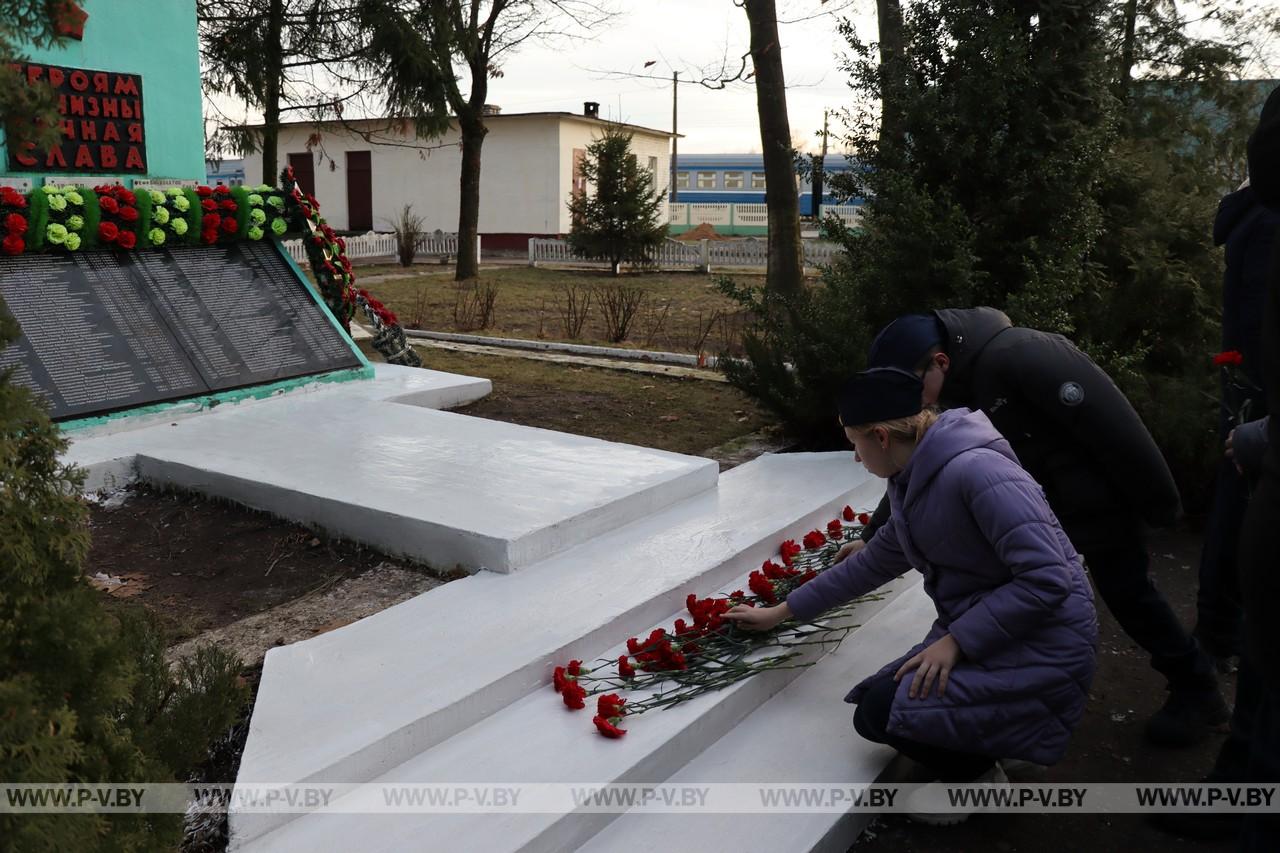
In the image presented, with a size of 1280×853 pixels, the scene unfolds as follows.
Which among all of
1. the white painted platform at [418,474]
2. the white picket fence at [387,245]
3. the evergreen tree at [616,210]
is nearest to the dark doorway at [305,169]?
the white picket fence at [387,245]

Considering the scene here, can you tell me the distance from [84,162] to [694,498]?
499 cm

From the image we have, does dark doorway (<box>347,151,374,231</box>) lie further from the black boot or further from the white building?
the black boot

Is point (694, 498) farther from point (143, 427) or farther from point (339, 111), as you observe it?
point (339, 111)

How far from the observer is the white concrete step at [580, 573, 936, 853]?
8.23ft

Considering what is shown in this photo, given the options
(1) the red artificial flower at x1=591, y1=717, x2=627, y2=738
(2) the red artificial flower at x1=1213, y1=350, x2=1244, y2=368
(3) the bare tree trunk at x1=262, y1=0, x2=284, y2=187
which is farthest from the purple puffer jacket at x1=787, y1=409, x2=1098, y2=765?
(3) the bare tree trunk at x1=262, y1=0, x2=284, y2=187

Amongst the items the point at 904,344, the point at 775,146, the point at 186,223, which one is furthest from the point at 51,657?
the point at 775,146

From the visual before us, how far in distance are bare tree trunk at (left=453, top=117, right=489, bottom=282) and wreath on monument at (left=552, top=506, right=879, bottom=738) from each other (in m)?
16.0

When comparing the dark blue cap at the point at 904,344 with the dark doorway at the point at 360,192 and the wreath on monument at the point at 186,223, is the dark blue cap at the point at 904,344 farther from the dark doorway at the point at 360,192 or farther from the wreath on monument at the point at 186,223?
the dark doorway at the point at 360,192

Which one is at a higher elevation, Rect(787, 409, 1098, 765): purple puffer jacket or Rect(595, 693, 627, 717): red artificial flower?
Rect(787, 409, 1098, 765): purple puffer jacket

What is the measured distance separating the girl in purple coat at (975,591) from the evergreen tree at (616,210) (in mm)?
20287

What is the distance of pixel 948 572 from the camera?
8.55ft

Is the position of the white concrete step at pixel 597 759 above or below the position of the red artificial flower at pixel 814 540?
below

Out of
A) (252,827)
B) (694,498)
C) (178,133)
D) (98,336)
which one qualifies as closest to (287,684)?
(252,827)

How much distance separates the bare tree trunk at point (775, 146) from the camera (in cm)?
1101
